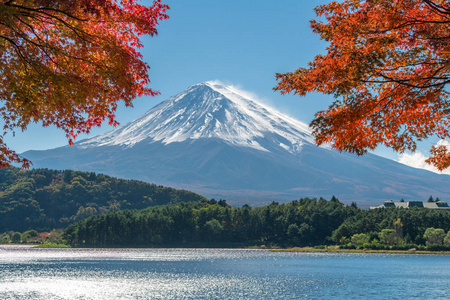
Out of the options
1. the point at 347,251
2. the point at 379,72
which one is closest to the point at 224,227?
the point at 347,251

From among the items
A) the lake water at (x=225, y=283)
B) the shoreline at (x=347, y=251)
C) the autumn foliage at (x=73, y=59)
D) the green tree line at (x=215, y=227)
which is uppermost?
the autumn foliage at (x=73, y=59)

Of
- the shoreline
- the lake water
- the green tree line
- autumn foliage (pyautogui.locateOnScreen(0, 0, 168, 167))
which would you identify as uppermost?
autumn foliage (pyautogui.locateOnScreen(0, 0, 168, 167))

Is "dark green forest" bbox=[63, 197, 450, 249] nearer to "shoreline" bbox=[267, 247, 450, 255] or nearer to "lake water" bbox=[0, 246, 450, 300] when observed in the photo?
"shoreline" bbox=[267, 247, 450, 255]

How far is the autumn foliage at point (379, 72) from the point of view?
1275 centimetres

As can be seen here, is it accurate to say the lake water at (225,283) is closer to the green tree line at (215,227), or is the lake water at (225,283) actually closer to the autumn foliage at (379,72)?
the autumn foliage at (379,72)

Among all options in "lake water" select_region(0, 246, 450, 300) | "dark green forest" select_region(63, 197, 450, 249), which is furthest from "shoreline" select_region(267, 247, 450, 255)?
"lake water" select_region(0, 246, 450, 300)

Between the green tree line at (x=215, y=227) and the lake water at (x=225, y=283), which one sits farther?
the green tree line at (x=215, y=227)

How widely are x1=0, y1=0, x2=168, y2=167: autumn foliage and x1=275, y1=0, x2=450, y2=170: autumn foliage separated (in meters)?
4.51

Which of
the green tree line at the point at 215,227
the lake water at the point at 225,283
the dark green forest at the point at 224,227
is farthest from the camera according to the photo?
the green tree line at the point at 215,227

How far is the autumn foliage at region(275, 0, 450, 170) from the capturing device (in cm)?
1275

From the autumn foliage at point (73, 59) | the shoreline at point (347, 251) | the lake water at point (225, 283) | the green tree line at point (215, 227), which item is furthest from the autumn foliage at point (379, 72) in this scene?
the green tree line at point (215, 227)

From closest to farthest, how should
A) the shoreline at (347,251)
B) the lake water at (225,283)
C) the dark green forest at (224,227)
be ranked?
the lake water at (225,283)
the shoreline at (347,251)
the dark green forest at (224,227)

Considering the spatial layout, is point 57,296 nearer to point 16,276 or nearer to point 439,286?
point 16,276

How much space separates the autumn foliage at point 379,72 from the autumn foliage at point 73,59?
4.51 meters
